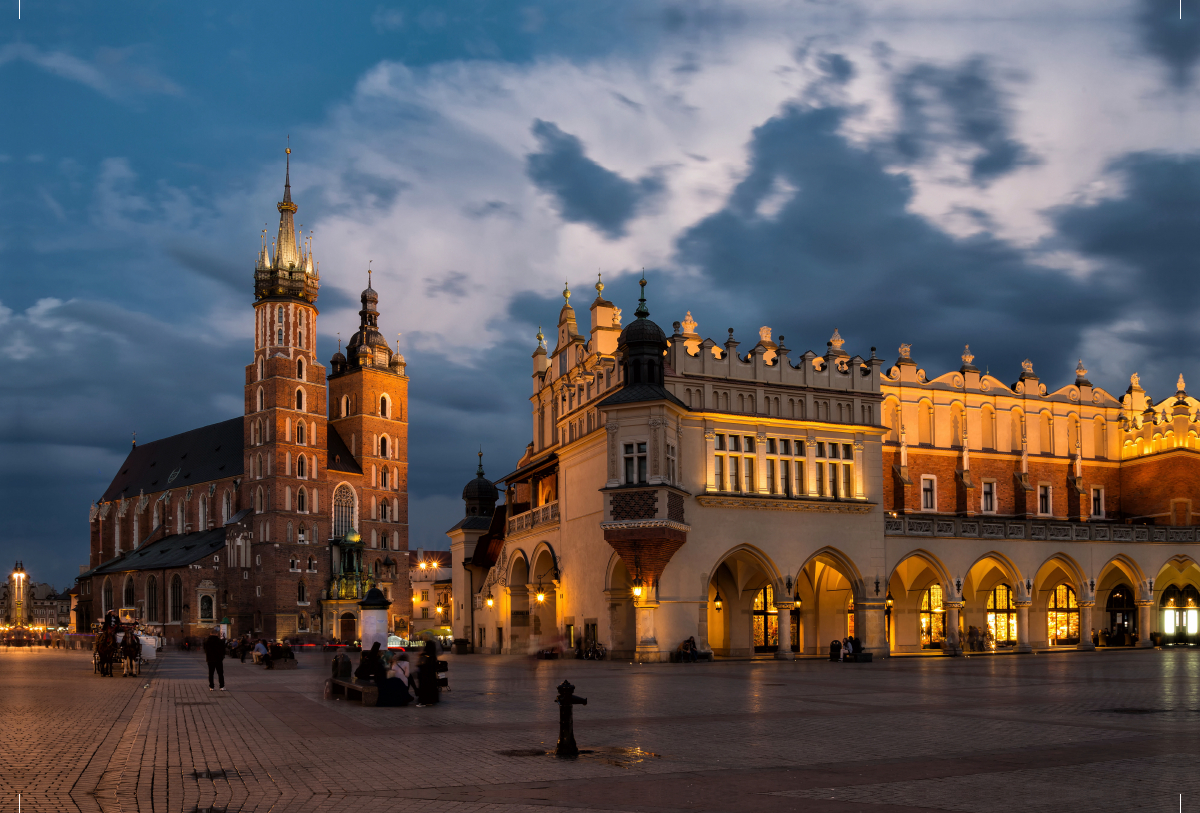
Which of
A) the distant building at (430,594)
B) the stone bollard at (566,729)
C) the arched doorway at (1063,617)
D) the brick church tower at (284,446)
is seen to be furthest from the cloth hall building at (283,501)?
the stone bollard at (566,729)

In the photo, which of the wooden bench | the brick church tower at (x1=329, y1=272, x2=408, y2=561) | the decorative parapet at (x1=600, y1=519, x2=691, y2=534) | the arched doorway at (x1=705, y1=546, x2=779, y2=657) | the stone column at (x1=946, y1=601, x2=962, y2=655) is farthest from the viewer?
the brick church tower at (x1=329, y1=272, x2=408, y2=561)

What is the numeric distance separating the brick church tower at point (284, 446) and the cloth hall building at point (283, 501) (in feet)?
0.43

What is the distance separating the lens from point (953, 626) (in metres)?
47.7

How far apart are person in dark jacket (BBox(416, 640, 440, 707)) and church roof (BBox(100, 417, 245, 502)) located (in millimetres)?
96144

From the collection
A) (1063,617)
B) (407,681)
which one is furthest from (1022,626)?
(407,681)

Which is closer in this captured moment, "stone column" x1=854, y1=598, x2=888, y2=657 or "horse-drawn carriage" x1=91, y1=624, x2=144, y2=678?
"horse-drawn carriage" x1=91, y1=624, x2=144, y2=678

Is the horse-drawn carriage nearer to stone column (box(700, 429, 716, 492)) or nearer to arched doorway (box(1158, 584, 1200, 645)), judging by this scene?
stone column (box(700, 429, 716, 492))

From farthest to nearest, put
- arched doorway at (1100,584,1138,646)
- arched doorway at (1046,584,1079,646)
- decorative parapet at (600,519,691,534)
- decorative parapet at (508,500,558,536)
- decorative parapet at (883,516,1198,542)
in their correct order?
arched doorway at (1100,584,1138,646) < arched doorway at (1046,584,1079,646) < decorative parapet at (508,500,558,536) < decorative parapet at (883,516,1198,542) < decorative parapet at (600,519,691,534)

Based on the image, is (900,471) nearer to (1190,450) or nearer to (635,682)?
(1190,450)

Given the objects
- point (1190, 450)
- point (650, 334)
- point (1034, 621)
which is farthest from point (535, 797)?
point (1190, 450)

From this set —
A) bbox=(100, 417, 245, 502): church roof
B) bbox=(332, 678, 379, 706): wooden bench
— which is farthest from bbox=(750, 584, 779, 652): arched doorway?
bbox=(100, 417, 245, 502): church roof

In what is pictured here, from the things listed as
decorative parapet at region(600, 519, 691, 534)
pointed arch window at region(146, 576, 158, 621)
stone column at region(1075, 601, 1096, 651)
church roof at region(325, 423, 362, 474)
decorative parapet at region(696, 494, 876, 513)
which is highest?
church roof at region(325, 423, 362, 474)

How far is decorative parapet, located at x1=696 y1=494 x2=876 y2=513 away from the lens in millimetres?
43406

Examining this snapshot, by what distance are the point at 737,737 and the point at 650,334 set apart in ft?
93.0
